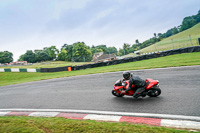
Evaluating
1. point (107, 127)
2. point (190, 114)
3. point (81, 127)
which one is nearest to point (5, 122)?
point (81, 127)

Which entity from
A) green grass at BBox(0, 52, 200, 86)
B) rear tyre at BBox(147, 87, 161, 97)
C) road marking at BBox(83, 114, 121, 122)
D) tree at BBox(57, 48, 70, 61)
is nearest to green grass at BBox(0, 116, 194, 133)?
road marking at BBox(83, 114, 121, 122)

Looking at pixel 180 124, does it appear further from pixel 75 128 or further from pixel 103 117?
pixel 75 128

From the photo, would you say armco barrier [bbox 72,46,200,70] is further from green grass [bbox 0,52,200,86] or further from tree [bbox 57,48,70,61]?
tree [bbox 57,48,70,61]

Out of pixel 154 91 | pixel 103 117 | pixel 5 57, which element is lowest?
pixel 103 117

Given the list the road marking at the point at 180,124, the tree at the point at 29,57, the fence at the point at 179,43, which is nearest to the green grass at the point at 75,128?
the road marking at the point at 180,124

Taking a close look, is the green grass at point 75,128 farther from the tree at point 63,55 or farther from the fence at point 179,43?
the tree at point 63,55

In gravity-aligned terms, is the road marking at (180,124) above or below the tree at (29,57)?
below

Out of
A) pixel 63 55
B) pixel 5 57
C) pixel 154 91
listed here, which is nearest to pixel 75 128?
pixel 154 91

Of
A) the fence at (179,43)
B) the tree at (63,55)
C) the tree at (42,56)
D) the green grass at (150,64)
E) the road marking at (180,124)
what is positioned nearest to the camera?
the road marking at (180,124)

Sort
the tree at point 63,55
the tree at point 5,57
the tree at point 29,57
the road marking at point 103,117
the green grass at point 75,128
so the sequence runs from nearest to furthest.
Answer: the green grass at point 75,128, the road marking at point 103,117, the tree at point 63,55, the tree at point 5,57, the tree at point 29,57

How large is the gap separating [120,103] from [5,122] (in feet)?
12.7

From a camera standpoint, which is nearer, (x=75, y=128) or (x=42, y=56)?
(x=75, y=128)

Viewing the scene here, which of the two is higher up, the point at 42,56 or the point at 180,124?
the point at 42,56

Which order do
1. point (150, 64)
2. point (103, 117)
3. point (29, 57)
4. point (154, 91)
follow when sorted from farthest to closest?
point (29, 57)
point (150, 64)
point (154, 91)
point (103, 117)
